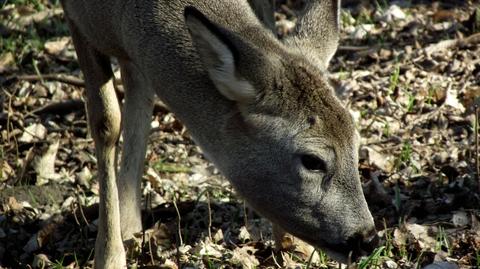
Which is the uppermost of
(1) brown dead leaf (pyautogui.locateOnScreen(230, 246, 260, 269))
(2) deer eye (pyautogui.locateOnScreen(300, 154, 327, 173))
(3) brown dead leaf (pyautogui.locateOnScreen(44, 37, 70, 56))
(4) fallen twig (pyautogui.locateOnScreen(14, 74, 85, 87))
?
(2) deer eye (pyautogui.locateOnScreen(300, 154, 327, 173))

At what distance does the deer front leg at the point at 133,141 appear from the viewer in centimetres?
686

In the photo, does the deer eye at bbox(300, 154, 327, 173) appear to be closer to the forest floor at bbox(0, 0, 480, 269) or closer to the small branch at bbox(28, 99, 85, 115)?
the forest floor at bbox(0, 0, 480, 269)

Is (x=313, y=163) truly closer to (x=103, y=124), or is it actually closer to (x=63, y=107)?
(x=103, y=124)

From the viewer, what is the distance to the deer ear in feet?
15.6

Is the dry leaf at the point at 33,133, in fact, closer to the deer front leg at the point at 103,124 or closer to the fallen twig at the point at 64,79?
the fallen twig at the point at 64,79

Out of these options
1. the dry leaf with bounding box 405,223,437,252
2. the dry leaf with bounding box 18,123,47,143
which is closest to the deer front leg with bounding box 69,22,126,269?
the dry leaf with bounding box 18,123,47,143

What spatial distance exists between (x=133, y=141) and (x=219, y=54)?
2.28 m

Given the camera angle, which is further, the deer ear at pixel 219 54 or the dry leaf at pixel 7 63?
the dry leaf at pixel 7 63

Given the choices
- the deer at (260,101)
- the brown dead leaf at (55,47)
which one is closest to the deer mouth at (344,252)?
the deer at (260,101)

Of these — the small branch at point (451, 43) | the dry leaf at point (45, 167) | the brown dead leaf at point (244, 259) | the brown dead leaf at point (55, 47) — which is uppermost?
the brown dead leaf at point (55, 47)

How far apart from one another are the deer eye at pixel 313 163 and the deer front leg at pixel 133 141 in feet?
7.03

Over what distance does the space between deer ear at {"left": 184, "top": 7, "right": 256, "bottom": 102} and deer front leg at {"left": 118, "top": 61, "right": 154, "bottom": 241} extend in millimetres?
1839

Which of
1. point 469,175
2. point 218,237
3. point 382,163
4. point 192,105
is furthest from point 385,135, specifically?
point 192,105

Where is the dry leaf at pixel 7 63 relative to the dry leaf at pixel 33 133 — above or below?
above
